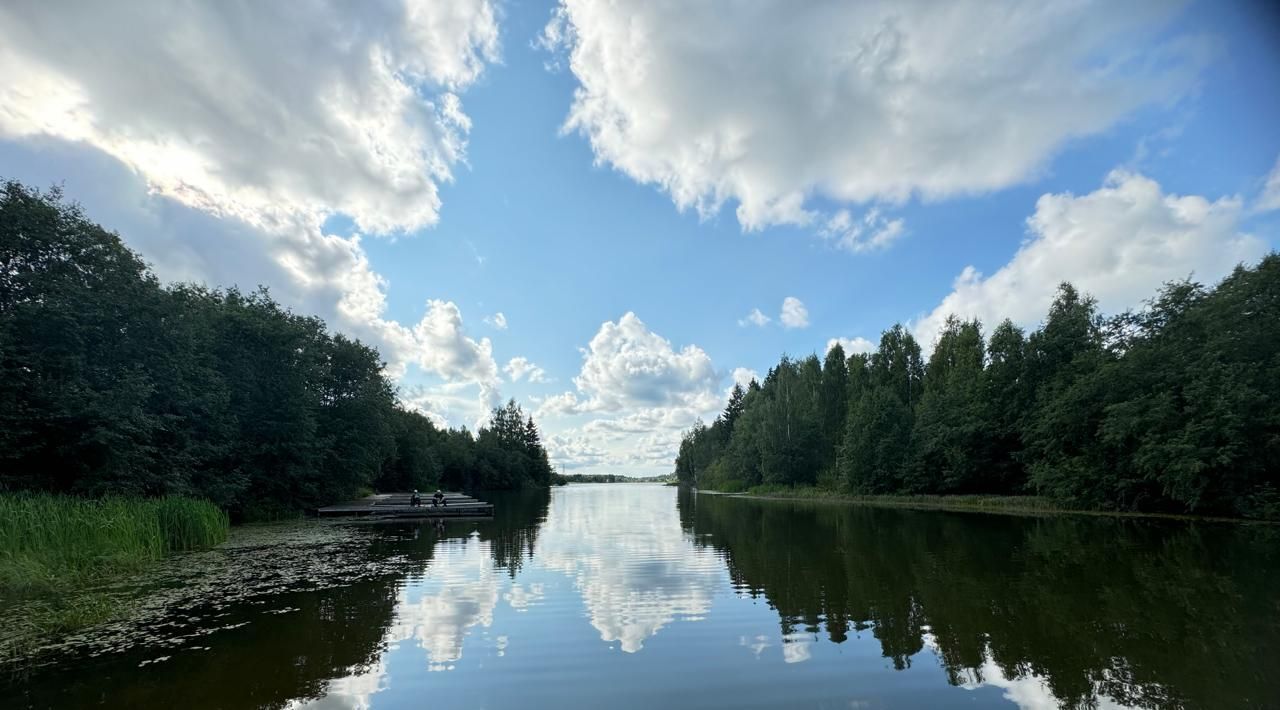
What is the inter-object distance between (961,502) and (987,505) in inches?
101

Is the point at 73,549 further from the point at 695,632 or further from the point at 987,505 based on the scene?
the point at 987,505

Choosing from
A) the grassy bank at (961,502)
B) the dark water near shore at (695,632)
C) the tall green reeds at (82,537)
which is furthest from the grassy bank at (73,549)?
the grassy bank at (961,502)

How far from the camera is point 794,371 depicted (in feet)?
245

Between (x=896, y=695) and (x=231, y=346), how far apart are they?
120 feet

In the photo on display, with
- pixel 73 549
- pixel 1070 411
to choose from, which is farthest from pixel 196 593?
pixel 1070 411

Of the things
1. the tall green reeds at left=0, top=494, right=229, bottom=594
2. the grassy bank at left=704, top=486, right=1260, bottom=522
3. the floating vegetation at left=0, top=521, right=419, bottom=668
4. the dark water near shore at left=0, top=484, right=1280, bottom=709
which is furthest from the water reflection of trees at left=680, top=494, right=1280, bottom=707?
the tall green reeds at left=0, top=494, right=229, bottom=594

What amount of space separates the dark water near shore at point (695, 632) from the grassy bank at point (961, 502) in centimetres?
1687

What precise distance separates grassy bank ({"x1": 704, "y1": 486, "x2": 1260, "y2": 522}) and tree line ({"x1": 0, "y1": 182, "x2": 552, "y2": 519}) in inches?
1648

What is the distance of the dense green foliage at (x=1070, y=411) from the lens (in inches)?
1107

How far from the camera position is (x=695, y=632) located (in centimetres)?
1007

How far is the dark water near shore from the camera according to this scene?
734 cm

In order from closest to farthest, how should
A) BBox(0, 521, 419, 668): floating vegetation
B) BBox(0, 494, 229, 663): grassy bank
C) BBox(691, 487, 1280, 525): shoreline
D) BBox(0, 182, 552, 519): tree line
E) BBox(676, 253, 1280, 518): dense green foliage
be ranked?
BBox(0, 521, 419, 668): floating vegetation < BBox(0, 494, 229, 663): grassy bank < BBox(0, 182, 552, 519): tree line < BBox(676, 253, 1280, 518): dense green foliage < BBox(691, 487, 1280, 525): shoreline

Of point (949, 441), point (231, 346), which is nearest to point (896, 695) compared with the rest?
point (231, 346)

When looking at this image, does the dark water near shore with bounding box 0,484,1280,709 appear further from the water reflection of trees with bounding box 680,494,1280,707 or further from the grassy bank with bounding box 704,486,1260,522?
the grassy bank with bounding box 704,486,1260,522
